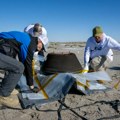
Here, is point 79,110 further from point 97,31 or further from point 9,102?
point 97,31

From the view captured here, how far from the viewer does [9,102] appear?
5473mm

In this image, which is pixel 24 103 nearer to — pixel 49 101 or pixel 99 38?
pixel 49 101

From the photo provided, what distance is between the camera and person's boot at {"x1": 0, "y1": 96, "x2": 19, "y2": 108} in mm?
5387

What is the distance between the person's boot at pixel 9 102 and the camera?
5.39m

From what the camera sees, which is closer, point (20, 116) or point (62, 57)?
point (20, 116)

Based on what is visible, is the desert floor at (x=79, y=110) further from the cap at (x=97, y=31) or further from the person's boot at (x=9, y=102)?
the cap at (x=97, y=31)

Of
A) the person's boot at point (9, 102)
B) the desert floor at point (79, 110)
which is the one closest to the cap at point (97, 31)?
the desert floor at point (79, 110)

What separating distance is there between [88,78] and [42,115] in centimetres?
187

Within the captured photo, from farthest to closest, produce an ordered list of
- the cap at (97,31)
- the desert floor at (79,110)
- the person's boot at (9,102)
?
the cap at (97,31) → the person's boot at (9,102) → the desert floor at (79,110)

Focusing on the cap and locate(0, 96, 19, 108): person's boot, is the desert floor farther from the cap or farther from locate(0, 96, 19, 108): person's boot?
the cap

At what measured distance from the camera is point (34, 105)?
17.5 ft

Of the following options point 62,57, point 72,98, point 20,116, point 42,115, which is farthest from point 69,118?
point 62,57

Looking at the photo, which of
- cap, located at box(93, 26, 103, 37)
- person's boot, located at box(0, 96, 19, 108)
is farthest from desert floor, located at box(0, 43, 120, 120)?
cap, located at box(93, 26, 103, 37)

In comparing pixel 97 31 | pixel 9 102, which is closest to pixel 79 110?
pixel 9 102
